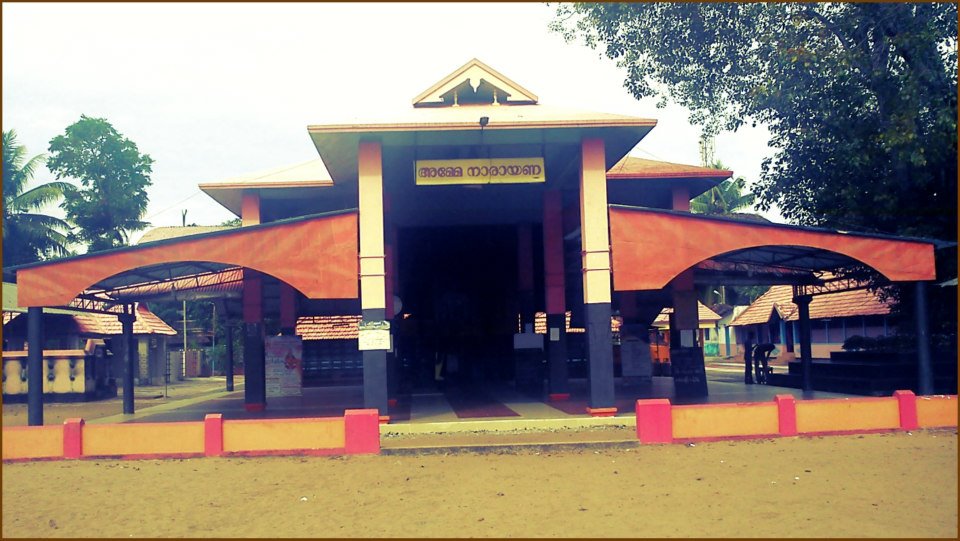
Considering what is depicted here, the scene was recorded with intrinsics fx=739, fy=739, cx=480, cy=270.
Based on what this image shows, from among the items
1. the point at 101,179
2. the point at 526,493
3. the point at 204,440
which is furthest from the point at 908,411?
the point at 101,179

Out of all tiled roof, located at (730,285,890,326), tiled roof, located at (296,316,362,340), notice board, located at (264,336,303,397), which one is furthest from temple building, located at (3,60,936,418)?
tiled roof, located at (730,285,890,326)

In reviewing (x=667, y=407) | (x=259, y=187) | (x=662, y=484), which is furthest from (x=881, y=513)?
(x=259, y=187)

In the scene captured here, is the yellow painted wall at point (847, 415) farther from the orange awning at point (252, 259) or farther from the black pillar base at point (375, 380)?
the orange awning at point (252, 259)

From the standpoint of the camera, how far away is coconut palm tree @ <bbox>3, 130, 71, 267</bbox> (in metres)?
35.8

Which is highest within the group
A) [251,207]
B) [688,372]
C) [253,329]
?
[251,207]

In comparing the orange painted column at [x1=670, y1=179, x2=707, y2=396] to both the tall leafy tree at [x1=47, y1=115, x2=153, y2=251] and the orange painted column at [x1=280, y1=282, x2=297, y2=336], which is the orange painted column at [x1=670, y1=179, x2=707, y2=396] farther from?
the tall leafy tree at [x1=47, y1=115, x2=153, y2=251]

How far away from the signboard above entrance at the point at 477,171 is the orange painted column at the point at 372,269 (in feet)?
3.64

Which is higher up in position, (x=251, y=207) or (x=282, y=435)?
(x=251, y=207)

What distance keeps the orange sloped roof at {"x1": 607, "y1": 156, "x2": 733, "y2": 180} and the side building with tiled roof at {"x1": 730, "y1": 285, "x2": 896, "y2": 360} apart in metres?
10.8

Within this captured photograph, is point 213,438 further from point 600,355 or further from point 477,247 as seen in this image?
point 477,247

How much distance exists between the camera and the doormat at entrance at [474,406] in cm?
1817

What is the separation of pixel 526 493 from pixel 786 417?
636cm

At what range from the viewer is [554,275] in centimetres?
1984

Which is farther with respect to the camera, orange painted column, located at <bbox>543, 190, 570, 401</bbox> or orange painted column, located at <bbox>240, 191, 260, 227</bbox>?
orange painted column, located at <bbox>240, 191, 260, 227</bbox>
